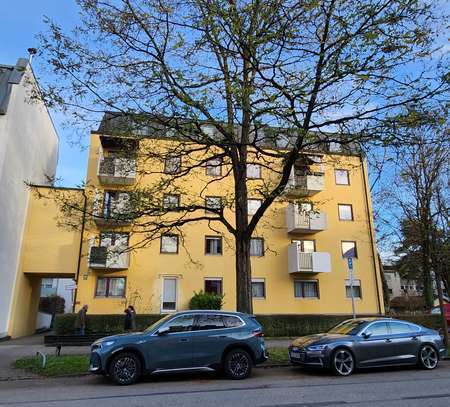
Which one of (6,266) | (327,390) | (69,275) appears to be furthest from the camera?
(69,275)

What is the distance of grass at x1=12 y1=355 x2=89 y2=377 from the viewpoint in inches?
433

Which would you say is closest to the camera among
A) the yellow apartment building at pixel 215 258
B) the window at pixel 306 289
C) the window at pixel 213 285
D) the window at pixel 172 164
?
the window at pixel 172 164

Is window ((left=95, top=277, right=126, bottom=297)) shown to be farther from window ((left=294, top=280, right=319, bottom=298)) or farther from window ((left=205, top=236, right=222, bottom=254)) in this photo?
window ((left=294, top=280, right=319, bottom=298))

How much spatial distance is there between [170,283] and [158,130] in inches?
613

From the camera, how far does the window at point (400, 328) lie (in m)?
11.6

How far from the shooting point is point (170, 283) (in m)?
26.5

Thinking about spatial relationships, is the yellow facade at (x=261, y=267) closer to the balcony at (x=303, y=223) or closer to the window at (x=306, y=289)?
the window at (x=306, y=289)

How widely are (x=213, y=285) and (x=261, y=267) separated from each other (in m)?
3.30

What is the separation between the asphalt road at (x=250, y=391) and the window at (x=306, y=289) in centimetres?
1686

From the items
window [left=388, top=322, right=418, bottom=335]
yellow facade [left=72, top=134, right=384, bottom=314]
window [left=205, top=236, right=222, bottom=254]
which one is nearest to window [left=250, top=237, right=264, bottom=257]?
yellow facade [left=72, top=134, right=384, bottom=314]

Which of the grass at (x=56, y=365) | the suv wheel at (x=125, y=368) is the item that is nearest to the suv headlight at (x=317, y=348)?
the suv wheel at (x=125, y=368)

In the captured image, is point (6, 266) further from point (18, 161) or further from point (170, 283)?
point (170, 283)

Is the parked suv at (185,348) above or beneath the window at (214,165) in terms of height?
beneath

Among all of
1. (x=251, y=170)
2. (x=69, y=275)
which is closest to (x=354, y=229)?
(x=251, y=170)
